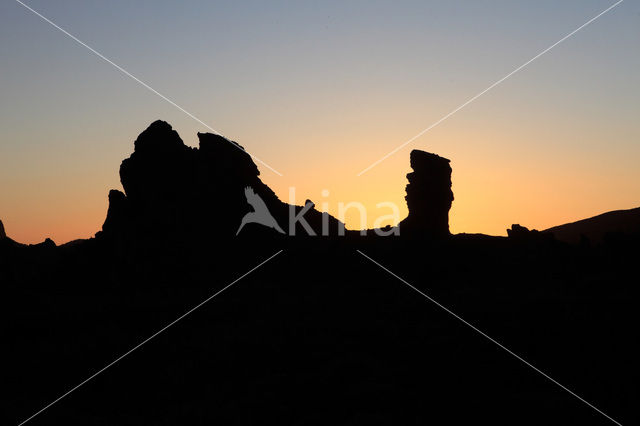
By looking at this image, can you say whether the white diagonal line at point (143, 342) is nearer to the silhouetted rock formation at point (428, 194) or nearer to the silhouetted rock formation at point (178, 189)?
the silhouetted rock formation at point (178, 189)

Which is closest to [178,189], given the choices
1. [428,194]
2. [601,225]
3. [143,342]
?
[143,342]

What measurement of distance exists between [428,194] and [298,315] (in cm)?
3666

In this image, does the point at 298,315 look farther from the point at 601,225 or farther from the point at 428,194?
the point at 601,225

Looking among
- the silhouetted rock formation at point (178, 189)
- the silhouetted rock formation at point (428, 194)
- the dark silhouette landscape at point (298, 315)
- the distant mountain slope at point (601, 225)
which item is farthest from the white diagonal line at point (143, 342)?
the distant mountain slope at point (601, 225)

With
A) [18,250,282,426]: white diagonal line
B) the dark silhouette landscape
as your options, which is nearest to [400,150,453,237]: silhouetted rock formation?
the dark silhouette landscape

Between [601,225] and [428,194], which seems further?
[601,225]

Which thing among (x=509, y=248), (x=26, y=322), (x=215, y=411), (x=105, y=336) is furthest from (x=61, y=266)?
(x=509, y=248)

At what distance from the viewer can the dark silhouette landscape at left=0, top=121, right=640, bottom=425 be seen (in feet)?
89.1

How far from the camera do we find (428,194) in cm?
7544

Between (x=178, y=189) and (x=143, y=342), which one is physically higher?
(x=178, y=189)

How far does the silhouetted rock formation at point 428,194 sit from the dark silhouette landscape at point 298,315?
0.65ft

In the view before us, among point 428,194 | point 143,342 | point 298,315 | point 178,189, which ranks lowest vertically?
point 143,342

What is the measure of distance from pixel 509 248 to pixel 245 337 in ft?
149

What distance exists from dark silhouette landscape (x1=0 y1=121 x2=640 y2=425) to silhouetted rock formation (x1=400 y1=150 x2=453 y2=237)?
20 centimetres
